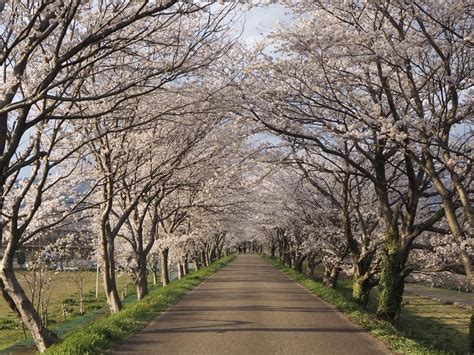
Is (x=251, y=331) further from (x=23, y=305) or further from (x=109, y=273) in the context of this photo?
(x=109, y=273)

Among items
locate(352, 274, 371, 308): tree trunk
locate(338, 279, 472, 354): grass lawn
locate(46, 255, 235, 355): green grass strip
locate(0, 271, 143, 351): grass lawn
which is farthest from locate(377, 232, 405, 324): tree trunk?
locate(0, 271, 143, 351): grass lawn

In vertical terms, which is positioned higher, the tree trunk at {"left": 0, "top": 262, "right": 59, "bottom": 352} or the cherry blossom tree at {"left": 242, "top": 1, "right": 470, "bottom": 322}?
the cherry blossom tree at {"left": 242, "top": 1, "right": 470, "bottom": 322}

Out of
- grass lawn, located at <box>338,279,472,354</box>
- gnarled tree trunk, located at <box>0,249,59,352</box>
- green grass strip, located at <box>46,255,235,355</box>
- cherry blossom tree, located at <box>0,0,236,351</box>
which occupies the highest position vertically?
cherry blossom tree, located at <box>0,0,236,351</box>

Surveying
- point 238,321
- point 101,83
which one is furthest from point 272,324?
point 101,83

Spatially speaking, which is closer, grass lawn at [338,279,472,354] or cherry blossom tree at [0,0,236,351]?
cherry blossom tree at [0,0,236,351]

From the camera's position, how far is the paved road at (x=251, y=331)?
26.2ft

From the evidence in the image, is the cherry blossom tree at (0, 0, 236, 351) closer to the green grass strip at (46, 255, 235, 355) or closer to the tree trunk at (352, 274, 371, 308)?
the green grass strip at (46, 255, 235, 355)

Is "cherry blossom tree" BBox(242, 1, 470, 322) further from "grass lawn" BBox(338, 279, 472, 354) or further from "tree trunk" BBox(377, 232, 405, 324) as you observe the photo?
"grass lawn" BBox(338, 279, 472, 354)

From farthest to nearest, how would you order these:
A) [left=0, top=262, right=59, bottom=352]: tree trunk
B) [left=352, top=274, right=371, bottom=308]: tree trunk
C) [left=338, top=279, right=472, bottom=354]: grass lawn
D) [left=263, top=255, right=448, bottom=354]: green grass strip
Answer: [left=352, top=274, right=371, bottom=308]: tree trunk → [left=338, top=279, right=472, bottom=354]: grass lawn → [left=0, top=262, right=59, bottom=352]: tree trunk → [left=263, top=255, right=448, bottom=354]: green grass strip

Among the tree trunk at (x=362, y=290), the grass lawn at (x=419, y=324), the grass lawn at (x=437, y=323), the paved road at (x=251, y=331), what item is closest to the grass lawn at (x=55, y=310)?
the paved road at (x=251, y=331)

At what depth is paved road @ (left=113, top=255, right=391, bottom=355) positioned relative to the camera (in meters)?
8.00

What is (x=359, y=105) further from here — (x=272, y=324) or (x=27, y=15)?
(x=27, y=15)

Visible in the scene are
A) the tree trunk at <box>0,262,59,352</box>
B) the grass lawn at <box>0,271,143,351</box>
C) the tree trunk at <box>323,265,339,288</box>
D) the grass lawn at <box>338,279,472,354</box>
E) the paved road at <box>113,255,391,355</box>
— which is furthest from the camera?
the tree trunk at <box>323,265,339,288</box>

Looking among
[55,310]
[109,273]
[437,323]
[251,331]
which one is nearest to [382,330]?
[251,331]
